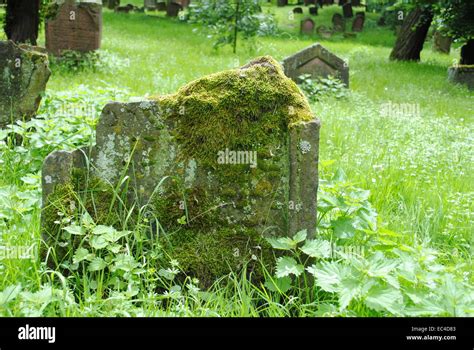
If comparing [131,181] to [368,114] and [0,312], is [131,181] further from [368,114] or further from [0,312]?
[368,114]

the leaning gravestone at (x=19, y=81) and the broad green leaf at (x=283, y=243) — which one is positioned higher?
the leaning gravestone at (x=19, y=81)

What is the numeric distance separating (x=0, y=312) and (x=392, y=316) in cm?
198

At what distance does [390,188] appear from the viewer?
5293 millimetres

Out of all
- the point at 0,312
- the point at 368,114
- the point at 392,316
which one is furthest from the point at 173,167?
the point at 368,114

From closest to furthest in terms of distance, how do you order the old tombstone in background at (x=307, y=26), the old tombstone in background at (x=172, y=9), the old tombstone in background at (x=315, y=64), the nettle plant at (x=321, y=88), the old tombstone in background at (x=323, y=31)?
the nettle plant at (x=321, y=88) < the old tombstone in background at (x=315, y=64) < the old tombstone in background at (x=323, y=31) < the old tombstone in background at (x=307, y=26) < the old tombstone in background at (x=172, y=9)

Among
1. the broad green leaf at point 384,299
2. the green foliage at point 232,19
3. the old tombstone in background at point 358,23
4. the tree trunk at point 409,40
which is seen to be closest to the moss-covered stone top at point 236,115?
the broad green leaf at point 384,299

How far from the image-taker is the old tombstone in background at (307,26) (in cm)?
3114

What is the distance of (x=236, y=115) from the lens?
3770 millimetres

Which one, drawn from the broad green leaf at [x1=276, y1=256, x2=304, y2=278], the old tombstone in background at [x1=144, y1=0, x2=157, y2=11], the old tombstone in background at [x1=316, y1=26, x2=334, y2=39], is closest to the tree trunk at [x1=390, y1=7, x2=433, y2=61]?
the old tombstone in background at [x1=316, y1=26, x2=334, y2=39]

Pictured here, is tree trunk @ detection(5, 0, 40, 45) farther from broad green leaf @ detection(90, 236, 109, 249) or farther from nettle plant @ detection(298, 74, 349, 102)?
broad green leaf @ detection(90, 236, 109, 249)

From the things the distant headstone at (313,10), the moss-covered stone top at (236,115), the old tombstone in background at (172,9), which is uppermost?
the distant headstone at (313,10)

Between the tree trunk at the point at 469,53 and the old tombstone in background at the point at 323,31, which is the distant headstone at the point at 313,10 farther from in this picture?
the tree trunk at the point at 469,53

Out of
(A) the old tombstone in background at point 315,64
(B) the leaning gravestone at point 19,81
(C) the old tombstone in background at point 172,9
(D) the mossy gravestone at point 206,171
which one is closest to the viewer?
(D) the mossy gravestone at point 206,171

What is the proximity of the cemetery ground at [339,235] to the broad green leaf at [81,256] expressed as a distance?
10cm
